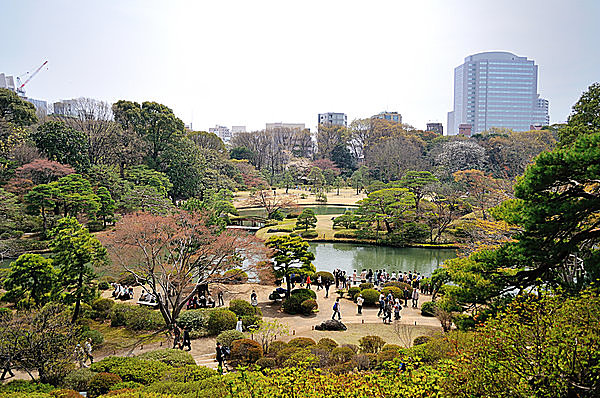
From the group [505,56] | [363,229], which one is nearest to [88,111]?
[363,229]

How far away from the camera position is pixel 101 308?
14.2m

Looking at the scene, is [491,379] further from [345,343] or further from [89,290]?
[89,290]

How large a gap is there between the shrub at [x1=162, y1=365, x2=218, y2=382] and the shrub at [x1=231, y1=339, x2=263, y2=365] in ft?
6.36

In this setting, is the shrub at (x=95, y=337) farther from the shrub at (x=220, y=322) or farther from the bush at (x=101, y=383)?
the bush at (x=101, y=383)

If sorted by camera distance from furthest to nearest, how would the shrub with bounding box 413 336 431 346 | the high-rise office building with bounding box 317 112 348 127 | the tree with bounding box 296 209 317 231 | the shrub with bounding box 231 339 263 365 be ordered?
1. the high-rise office building with bounding box 317 112 348 127
2. the tree with bounding box 296 209 317 231
3. the shrub with bounding box 413 336 431 346
4. the shrub with bounding box 231 339 263 365

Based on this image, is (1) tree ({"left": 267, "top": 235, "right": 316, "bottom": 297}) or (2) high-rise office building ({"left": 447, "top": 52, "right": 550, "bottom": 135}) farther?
(2) high-rise office building ({"left": 447, "top": 52, "right": 550, "bottom": 135})

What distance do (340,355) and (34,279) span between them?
924 centimetres

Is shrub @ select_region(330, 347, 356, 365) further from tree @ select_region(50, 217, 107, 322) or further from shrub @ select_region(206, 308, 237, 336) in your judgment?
tree @ select_region(50, 217, 107, 322)

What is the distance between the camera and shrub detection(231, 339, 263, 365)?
33.6ft

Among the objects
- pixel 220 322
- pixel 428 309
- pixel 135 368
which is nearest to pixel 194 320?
pixel 220 322

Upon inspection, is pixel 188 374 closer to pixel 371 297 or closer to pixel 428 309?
pixel 371 297

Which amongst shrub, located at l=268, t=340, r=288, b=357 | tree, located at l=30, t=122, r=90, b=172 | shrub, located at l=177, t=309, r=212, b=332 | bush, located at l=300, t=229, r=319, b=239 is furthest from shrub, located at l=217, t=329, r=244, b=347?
tree, located at l=30, t=122, r=90, b=172

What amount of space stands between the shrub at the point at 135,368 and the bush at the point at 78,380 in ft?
1.09

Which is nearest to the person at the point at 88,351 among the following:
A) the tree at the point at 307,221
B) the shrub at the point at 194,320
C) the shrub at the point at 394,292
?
the shrub at the point at 194,320
